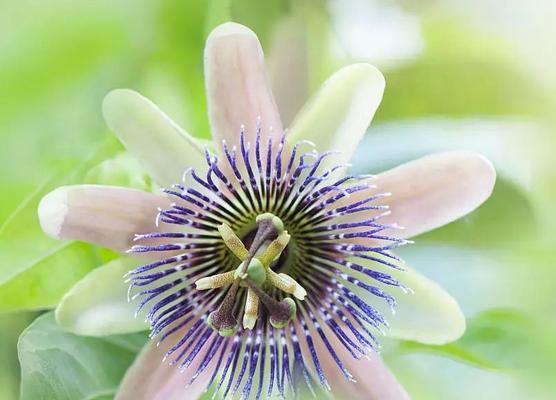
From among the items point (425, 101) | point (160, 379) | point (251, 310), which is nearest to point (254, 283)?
point (251, 310)

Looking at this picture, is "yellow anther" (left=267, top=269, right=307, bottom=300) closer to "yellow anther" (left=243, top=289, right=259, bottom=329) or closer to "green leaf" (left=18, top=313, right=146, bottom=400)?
"yellow anther" (left=243, top=289, right=259, bottom=329)

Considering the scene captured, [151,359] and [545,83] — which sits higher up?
[545,83]

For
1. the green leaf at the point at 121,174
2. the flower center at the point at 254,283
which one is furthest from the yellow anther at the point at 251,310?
the green leaf at the point at 121,174

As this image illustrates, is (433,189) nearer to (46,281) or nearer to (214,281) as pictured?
(214,281)

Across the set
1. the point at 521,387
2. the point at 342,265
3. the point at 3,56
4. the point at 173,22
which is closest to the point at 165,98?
the point at 173,22

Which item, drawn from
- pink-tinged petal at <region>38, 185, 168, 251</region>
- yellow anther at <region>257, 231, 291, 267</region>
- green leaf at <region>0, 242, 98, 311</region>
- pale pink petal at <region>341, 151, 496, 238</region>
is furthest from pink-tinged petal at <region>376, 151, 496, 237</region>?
green leaf at <region>0, 242, 98, 311</region>

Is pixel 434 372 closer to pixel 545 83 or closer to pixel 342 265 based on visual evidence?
pixel 342 265
